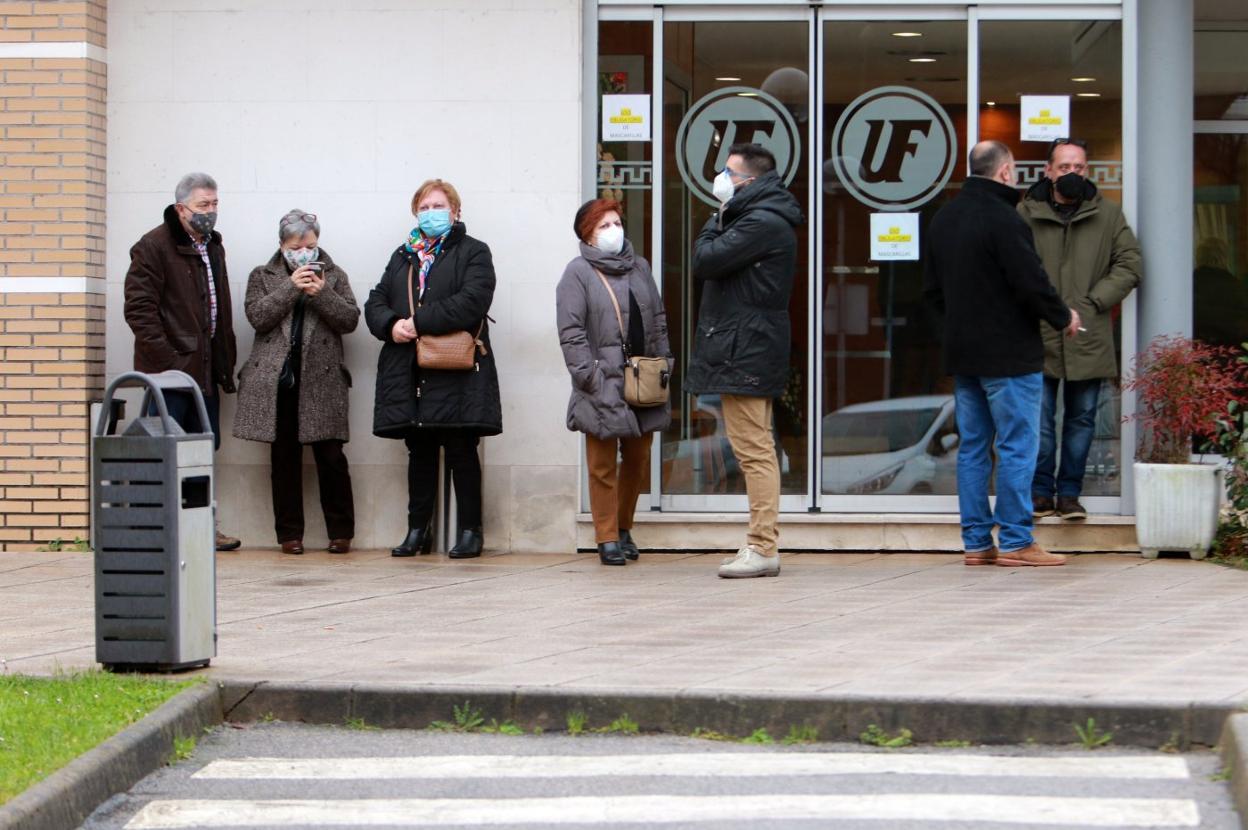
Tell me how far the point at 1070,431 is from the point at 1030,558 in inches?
41.2

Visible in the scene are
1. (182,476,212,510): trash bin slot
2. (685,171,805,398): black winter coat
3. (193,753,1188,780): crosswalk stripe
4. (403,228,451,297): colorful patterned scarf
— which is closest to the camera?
(193,753,1188,780): crosswalk stripe

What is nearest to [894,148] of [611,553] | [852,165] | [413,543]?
[852,165]

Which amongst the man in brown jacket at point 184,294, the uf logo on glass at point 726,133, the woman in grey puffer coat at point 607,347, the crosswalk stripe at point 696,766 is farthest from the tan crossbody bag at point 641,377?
the crosswalk stripe at point 696,766

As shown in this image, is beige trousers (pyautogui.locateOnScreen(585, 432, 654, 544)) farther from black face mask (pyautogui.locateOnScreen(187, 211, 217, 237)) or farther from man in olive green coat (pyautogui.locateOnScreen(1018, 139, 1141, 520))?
black face mask (pyautogui.locateOnScreen(187, 211, 217, 237))

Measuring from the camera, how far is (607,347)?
10273mm

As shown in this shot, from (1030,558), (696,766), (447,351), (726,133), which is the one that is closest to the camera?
(696,766)

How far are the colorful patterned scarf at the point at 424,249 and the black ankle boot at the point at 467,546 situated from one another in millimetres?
1432

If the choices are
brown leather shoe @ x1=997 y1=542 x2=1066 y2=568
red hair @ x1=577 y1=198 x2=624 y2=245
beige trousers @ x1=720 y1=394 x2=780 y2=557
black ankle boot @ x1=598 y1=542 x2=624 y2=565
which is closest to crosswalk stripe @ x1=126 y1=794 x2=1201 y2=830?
beige trousers @ x1=720 y1=394 x2=780 y2=557

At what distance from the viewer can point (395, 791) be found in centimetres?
570

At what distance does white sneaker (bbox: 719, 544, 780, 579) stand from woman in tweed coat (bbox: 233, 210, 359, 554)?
2.61 m

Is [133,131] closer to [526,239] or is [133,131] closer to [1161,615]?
[526,239]

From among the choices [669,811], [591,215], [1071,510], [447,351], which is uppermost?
[591,215]

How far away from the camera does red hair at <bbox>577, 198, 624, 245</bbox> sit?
1035 cm

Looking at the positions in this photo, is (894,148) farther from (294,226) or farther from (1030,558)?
(294,226)
